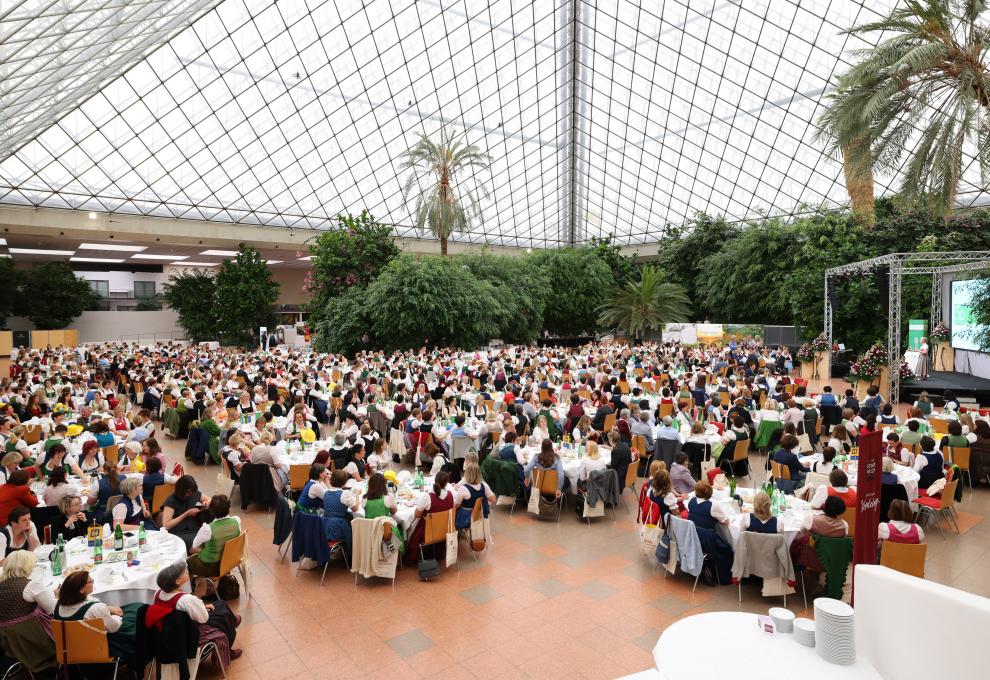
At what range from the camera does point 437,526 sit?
23.1 feet

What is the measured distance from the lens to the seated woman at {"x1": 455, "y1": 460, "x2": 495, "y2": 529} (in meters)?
7.30

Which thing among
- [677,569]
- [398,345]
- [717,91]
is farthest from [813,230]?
[677,569]

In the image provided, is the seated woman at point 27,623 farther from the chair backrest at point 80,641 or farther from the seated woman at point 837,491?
the seated woman at point 837,491

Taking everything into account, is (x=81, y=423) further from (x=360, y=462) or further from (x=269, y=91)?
(x=269, y=91)

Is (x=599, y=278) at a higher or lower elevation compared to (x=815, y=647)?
higher

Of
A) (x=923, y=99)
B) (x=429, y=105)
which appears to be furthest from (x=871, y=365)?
(x=429, y=105)

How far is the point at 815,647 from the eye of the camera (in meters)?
3.46

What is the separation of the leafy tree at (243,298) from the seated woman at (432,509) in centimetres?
2929

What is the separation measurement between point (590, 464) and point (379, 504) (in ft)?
11.3

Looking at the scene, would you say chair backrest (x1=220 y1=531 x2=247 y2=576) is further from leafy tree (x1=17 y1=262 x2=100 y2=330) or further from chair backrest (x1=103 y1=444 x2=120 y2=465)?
leafy tree (x1=17 y1=262 x2=100 y2=330)

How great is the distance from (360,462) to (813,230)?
27585 mm

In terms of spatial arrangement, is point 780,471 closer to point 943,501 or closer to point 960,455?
point 943,501

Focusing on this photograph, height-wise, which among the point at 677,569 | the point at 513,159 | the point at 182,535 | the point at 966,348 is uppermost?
the point at 513,159

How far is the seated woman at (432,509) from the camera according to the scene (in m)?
7.09
